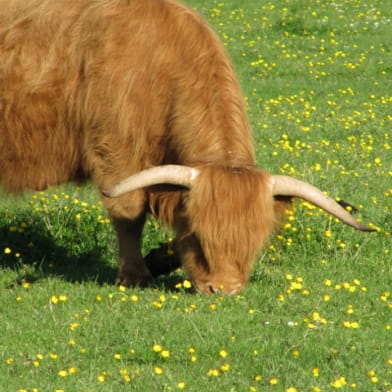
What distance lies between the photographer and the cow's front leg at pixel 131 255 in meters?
7.91

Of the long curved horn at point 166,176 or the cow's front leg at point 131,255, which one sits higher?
the long curved horn at point 166,176

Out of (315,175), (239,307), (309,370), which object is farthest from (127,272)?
(315,175)

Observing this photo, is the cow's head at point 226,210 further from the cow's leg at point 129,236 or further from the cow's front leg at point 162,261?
the cow's front leg at point 162,261

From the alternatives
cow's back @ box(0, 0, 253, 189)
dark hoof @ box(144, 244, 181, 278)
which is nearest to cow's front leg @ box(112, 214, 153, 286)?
dark hoof @ box(144, 244, 181, 278)

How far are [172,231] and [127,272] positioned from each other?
58cm

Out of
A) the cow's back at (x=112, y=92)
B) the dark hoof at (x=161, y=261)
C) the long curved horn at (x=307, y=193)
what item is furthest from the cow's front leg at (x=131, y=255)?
the long curved horn at (x=307, y=193)

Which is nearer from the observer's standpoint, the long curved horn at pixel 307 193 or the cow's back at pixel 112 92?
the long curved horn at pixel 307 193

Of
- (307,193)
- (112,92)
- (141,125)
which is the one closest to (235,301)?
(307,193)

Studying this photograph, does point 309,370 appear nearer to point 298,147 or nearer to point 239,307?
point 239,307

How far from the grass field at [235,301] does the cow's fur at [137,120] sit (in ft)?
1.44

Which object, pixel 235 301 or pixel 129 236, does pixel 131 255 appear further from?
pixel 235 301

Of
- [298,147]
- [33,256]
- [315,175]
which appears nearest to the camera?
[33,256]

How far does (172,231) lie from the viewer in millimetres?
7641

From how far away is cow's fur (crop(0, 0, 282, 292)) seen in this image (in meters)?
7.01
